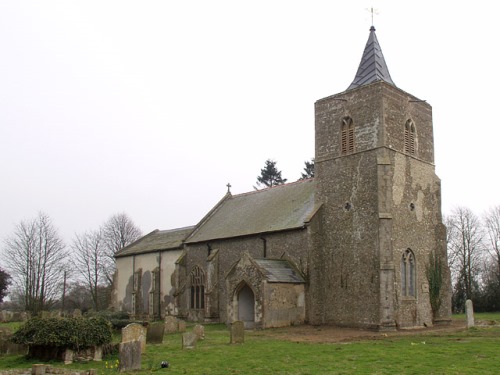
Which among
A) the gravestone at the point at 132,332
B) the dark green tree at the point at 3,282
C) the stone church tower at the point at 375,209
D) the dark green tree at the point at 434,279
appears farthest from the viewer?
the dark green tree at the point at 3,282

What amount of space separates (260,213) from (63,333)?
20.0 metres

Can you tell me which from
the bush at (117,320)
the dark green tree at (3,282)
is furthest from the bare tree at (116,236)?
the bush at (117,320)

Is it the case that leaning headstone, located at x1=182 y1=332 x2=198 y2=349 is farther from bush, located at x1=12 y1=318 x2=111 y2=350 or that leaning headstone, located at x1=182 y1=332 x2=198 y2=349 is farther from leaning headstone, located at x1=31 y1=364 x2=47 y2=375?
leaning headstone, located at x1=31 y1=364 x2=47 y2=375

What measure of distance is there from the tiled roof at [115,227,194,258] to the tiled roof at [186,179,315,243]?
2130 mm

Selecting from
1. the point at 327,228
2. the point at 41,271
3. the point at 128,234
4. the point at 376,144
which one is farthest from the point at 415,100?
the point at 128,234

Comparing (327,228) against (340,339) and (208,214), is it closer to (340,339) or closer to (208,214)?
(340,339)

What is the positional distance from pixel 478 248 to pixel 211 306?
37327mm

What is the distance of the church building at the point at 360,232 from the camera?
2750cm

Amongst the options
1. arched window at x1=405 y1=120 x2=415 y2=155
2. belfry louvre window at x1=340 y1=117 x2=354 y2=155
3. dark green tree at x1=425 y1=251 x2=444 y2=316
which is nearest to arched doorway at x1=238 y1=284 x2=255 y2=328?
belfry louvre window at x1=340 y1=117 x2=354 y2=155

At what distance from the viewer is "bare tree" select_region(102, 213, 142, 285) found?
69.1m

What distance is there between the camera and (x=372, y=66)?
102 feet

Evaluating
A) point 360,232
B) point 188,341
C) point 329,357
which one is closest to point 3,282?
point 360,232

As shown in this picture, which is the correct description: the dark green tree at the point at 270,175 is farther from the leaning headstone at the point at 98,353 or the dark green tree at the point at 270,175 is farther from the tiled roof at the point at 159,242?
the leaning headstone at the point at 98,353

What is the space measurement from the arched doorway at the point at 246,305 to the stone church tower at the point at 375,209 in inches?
158
